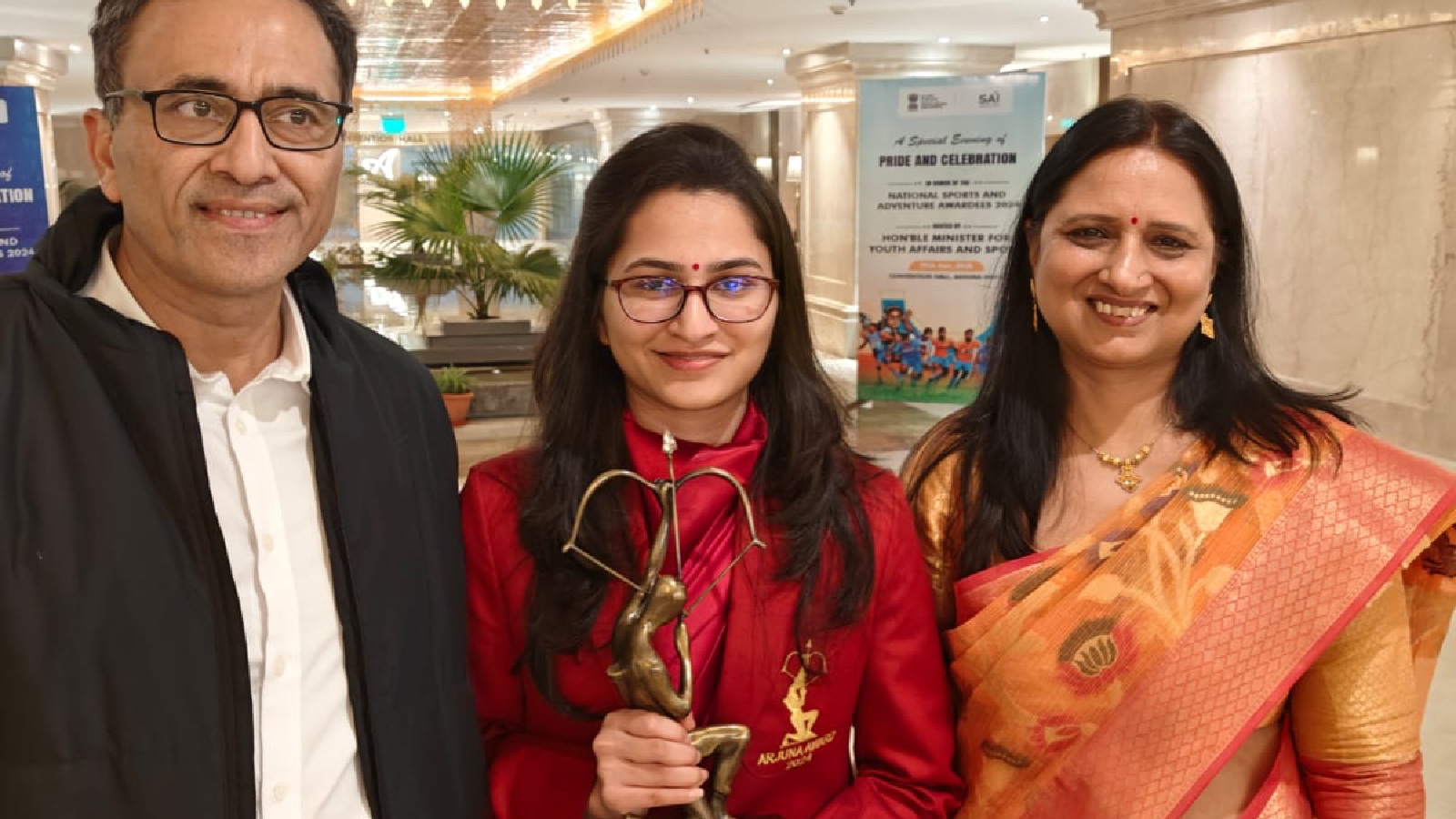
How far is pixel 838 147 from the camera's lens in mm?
11375

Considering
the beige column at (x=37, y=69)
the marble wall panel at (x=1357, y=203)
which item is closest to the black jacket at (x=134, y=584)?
the marble wall panel at (x=1357, y=203)

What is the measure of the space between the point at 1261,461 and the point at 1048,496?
1.01 ft

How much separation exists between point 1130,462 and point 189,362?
1.31 meters

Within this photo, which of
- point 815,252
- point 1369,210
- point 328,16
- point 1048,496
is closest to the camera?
point 328,16

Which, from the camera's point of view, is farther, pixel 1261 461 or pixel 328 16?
pixel 1261 461

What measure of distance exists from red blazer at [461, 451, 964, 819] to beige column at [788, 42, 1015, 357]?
8739 mm

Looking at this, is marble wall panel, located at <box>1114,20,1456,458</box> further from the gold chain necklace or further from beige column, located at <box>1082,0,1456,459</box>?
the gold chain necklace

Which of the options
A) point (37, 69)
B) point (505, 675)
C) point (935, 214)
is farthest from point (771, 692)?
point (37, 69)

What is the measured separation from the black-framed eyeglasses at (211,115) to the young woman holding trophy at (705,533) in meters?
0.38

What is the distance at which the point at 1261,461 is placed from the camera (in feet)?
5.73

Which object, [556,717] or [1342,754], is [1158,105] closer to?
[1342,754]

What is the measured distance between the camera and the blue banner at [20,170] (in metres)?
5.80

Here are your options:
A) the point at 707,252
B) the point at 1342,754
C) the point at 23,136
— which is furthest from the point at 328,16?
the point at 23,136

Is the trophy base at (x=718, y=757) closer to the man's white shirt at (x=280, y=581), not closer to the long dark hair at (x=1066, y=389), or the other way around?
the man's white shirt at (x=280, y=581)
